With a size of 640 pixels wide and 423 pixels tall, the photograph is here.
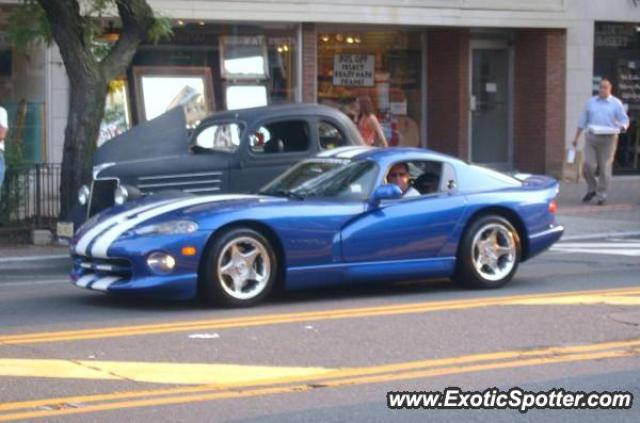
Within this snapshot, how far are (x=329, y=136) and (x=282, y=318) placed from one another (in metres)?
5.08

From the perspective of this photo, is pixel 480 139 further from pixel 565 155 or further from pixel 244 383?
pixel 244 383

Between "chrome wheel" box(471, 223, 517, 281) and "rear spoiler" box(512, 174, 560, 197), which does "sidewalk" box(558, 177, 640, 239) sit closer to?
"rear spoiler" box(512, 174, 560, 197)

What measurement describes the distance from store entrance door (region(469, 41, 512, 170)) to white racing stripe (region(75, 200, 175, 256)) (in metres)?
14.1

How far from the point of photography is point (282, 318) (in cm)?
1038

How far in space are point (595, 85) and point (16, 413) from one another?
1890cm

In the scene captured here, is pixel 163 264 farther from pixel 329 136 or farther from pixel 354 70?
pixel 354 70

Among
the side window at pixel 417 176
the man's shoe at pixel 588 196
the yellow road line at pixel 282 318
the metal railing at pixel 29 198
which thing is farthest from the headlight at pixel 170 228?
the man's shoe at pixel 588 196

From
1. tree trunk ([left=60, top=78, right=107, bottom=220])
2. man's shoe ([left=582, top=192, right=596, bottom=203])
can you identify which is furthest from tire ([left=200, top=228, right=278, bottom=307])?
man's shoe ([left=582, top=192, right=596, bottom=203])

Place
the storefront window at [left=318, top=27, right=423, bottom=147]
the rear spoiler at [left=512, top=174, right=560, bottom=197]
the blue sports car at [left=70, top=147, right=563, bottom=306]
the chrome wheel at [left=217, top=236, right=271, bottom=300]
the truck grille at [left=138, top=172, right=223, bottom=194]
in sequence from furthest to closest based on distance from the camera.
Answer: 1. the storefront window at [left=318, top=27, right=423, bottom=147]
2. the truck grille at [left=138, top=172, right=223, bottom=194]
3. the rear spoiler at [left=512, top=174, right=560, bottom=197]
4. the chrome wheel at [left=217, top=236, right=271, bottom=300]
5. the blue sports car at [left=70, top=147, right=563, bottom=306]

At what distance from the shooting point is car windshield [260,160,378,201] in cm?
1159

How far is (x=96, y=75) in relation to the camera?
16156mm

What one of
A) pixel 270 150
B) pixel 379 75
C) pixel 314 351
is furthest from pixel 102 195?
pixel 379 75

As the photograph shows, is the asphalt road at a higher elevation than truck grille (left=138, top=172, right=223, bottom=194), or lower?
lower

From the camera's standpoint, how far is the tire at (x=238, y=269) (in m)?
10.6
